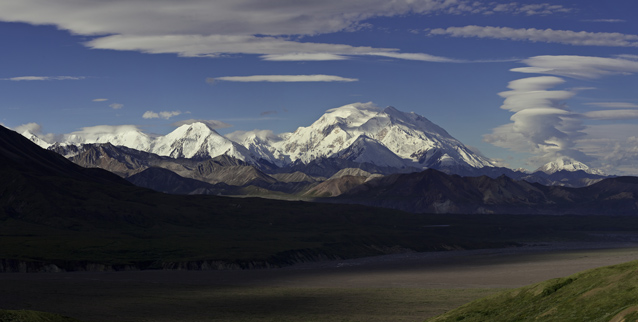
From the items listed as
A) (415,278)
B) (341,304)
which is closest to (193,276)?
(415,278)

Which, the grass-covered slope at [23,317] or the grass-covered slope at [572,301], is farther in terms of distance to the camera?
the grass-covered slope at [23,317]

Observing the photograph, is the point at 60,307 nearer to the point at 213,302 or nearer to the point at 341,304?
the point at 213,302

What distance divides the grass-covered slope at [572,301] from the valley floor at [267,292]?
2827 cm

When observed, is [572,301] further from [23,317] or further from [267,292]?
[267,292]

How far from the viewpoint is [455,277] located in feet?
559

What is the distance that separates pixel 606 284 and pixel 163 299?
82726 millimetres

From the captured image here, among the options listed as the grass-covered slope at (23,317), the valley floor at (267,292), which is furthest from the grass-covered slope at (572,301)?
the grass-covered slope at (23,317)

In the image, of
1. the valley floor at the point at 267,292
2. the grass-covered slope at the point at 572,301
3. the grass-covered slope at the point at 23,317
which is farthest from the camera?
the valley floor at the point at 267,292

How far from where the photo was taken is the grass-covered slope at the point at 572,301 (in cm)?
5506

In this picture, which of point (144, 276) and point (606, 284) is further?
point (144, 276)

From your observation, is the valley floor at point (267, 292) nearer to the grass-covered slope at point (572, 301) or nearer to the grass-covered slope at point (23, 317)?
the grass-covered slope at point (572, 301)

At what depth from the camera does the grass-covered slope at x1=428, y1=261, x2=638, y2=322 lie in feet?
181

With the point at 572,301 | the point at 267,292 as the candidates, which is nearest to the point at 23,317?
the point at 572,301

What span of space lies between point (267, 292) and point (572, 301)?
8599 cm
